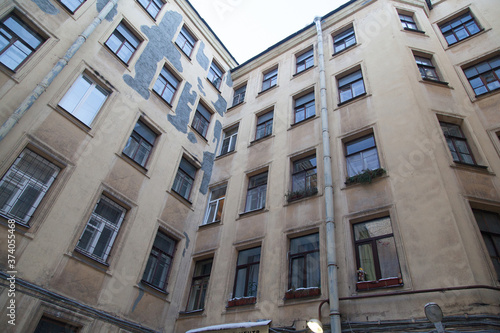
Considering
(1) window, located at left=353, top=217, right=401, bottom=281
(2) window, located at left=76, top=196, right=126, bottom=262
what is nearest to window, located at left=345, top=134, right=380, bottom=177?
(1) window, located at left=353, top=217, right=401, bottom=281

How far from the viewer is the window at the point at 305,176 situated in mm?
11719

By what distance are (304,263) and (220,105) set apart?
11171mm

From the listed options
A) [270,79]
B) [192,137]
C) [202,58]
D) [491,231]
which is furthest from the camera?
[202,58]

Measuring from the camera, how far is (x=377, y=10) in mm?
15477

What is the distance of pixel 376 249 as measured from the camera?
352 inches

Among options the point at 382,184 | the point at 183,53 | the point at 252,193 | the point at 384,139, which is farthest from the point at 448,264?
the point at 183,53

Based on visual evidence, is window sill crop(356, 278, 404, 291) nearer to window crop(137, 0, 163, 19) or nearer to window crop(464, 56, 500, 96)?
window crop(464, 56, 500, 96)

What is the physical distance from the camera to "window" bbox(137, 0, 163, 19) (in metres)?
15.9

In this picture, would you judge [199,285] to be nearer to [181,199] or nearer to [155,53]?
[181,199]

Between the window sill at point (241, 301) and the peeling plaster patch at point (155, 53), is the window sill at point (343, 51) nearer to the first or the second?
the peeling plaster patch at point (155, 53)

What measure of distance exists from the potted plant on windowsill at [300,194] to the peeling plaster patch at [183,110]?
6.35 metres

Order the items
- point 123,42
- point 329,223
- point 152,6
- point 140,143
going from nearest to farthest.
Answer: point 329,223, point 140,143, point 123,42, point 152,6

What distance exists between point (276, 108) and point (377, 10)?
6744 millimetres

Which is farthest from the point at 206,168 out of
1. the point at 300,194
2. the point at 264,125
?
the point at 300,194
